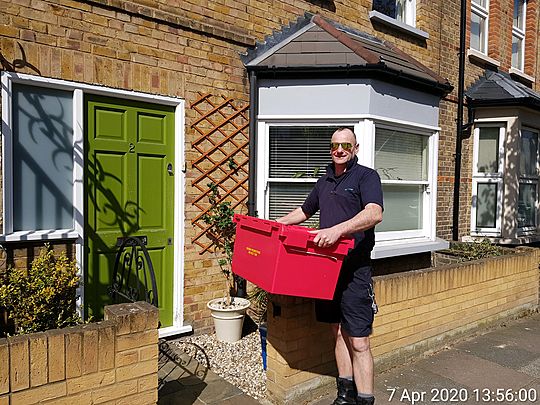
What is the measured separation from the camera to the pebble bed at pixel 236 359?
3842 mm

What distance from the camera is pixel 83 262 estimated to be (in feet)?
13.3

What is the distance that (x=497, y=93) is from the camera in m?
7.78

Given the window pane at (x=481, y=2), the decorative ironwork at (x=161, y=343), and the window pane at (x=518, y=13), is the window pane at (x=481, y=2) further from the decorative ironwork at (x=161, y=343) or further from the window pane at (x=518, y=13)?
the decorative ironwork at (x=161, y=343)

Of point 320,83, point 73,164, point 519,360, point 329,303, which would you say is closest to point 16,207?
point 73,164

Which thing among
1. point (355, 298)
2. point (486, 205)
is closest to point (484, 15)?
point (486, 205)

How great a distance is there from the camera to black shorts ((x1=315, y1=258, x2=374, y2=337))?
3.06 meters

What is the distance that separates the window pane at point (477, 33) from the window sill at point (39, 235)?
7.54 m

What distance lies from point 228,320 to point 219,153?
5.72ft

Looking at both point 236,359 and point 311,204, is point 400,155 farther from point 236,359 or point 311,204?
point 236,359

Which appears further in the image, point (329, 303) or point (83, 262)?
point (83, 262)

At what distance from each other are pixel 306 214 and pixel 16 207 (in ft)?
7.64

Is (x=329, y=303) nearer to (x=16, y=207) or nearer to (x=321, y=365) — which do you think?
(x=321, y=365)

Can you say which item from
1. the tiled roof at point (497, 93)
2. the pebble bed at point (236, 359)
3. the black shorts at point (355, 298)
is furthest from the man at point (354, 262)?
the tiled roof at point (497, 93)

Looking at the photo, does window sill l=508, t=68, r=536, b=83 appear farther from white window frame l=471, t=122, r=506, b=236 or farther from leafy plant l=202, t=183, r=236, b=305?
leafy plant l=202, t=183, r=236, b=305
